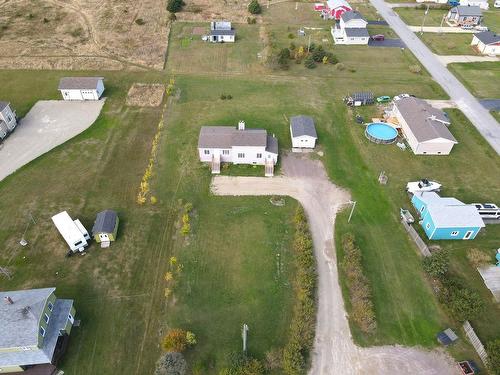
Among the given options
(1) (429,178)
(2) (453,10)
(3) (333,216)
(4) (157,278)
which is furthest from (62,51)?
(2) (453,10)

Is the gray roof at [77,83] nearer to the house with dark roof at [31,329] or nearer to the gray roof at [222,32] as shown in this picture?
the gray roof at [222,32]

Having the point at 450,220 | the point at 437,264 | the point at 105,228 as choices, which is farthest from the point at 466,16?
the point at 105,228

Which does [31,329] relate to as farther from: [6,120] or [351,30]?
[351,30]

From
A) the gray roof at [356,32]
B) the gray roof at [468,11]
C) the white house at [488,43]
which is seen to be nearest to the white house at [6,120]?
the gray roof at [356,32]

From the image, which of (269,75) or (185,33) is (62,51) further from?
(269,75)

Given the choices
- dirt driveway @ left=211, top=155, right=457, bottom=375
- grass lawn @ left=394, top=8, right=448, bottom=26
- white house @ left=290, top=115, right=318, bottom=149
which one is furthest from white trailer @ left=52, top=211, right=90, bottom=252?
grass lawn @ left=394, top=8, right=448, bottom=26

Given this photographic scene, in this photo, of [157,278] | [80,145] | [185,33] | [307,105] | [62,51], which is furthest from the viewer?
[185,33]
